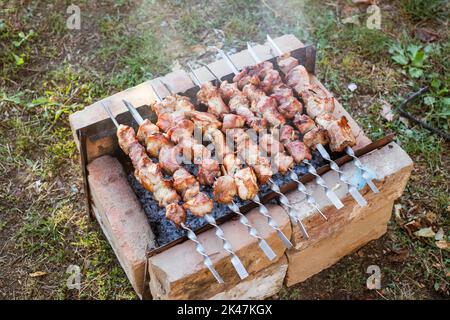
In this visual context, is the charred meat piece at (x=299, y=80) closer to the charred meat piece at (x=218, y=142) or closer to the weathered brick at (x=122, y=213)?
the charred meat piece at (x=218, y=142)

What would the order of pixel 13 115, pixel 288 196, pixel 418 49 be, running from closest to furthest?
1. pixel 288 196
2. pixel 13 115
3. pixel 418 49

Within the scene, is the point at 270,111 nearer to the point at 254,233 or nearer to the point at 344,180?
the point at 344,180

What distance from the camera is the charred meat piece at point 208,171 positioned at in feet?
11.3

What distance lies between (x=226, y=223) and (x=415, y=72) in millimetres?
3216

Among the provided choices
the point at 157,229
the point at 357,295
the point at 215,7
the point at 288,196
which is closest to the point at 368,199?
the point at 288,196

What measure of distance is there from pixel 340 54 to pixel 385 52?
0.49 meters

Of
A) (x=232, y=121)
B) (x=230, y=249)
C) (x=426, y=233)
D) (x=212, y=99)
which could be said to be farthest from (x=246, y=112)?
(x=426, y=233)

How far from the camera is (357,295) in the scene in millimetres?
4160

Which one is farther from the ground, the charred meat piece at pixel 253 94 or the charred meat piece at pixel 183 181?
the charred meat piece at pixel 253 94

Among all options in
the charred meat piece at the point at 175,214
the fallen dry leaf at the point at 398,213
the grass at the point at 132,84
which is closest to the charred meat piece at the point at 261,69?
the charred meat piece at the point at 175,214

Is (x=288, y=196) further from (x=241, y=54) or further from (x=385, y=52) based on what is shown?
(x=385, y=52)

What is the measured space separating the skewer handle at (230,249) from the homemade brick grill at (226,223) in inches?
1.8

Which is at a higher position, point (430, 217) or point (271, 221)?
point (271, 221)

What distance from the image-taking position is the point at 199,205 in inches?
128
